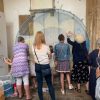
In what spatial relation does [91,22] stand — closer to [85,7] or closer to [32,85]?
[85,7]

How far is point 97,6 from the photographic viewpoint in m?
4.82

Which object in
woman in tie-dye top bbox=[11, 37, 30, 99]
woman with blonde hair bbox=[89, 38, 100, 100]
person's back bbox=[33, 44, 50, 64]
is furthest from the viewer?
woman in tie-dye top bbox=[11, 37, 30, 99]

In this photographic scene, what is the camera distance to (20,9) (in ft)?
19.4

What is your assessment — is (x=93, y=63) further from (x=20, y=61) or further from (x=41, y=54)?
(x=20, y=61)

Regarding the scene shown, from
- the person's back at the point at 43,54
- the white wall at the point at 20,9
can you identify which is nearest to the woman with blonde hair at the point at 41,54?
the person's back at the point at 43,54

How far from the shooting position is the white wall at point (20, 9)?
5664mm

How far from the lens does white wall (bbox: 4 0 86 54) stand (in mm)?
5664

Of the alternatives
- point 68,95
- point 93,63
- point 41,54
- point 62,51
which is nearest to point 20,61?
point 41,54

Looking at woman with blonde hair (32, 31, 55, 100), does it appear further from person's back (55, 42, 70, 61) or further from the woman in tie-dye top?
person's back (55, 42, 70, 61)

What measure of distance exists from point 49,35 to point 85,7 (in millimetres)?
1103

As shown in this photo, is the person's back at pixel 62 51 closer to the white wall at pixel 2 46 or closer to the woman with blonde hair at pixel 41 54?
the woman with blonde hair at pixel 41 54

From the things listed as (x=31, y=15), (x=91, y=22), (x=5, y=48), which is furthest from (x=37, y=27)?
(x=91, y=22)

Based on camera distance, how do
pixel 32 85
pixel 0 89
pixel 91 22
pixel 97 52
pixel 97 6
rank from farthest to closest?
pixel 32 85
pixel 91 22
pixel 97 6
pixel 0 89
pixel 97 52

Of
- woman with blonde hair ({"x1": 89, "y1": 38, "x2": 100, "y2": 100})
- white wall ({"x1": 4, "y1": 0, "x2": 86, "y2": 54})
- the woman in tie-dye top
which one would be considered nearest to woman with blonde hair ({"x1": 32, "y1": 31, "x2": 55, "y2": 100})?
the woman in tie-dye top
